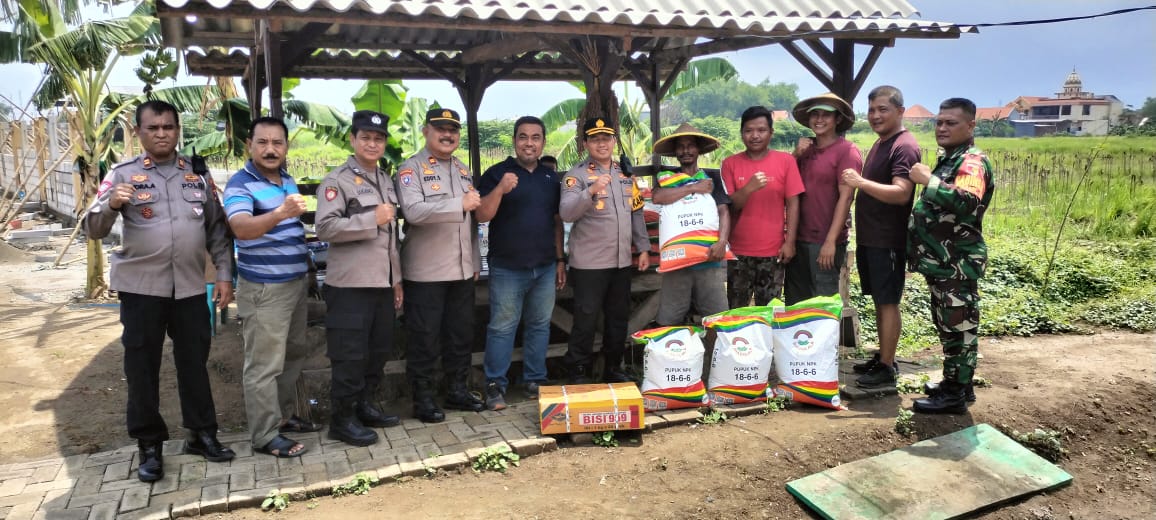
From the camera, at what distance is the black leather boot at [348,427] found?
13.0 feet

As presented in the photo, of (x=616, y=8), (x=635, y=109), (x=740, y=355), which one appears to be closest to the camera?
(x=740, y=355)

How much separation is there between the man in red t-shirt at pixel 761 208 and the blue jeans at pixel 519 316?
1.29 metres

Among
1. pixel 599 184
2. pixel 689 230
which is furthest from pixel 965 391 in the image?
pixel 599 184

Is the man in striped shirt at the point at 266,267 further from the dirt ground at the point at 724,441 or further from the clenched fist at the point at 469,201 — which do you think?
the clenched fist at the point at 469,201

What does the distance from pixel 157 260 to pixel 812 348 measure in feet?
11.8

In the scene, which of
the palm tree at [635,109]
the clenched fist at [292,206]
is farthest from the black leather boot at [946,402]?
the palm tree at [635,109]

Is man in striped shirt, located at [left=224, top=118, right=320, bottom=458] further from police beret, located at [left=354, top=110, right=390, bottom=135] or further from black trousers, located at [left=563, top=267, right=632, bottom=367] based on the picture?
black trousers, located at [left=563, top=267, right=632, bottom=367]

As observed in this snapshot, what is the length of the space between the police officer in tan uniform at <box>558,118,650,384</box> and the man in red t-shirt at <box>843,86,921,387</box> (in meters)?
1.35

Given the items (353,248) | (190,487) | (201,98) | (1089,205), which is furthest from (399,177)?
(1089,205)

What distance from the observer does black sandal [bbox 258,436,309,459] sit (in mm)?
3789

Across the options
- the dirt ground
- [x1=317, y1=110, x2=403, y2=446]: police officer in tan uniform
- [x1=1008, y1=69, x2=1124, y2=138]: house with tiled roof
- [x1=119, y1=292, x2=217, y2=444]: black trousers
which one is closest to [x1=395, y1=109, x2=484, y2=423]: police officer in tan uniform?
[x1=317, y1=110, x2=403, y2=446]: police officer in tan uniform

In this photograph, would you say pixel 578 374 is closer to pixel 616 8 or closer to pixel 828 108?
pixel 828 108

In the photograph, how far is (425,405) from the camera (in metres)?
4.33

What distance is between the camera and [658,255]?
517 cm
